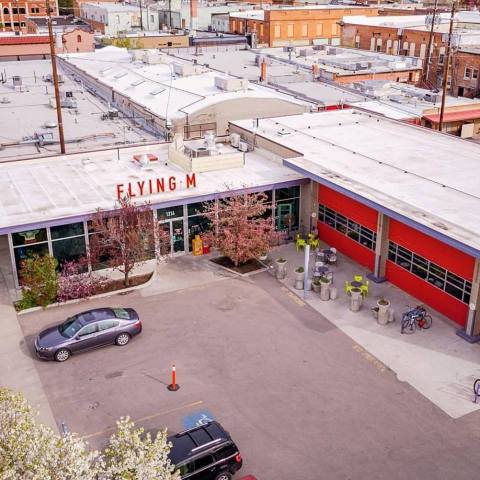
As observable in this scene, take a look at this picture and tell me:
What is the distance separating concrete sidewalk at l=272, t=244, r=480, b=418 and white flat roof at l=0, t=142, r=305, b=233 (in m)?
7.37

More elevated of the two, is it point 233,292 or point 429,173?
point 429,173

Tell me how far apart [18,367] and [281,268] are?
13159 millimetres

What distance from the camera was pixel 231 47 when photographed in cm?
8412

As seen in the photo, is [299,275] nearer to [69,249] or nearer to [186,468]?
[69,249]

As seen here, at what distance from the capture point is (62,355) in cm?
2430

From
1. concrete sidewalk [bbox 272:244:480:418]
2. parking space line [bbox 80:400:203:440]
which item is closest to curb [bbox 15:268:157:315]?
concrete sidewalk [bbox 272:244:480:418]

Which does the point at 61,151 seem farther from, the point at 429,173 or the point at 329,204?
the point at 429,173

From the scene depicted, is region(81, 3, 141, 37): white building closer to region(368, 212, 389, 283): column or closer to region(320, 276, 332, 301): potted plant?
region(368, 212, 389, 283): column

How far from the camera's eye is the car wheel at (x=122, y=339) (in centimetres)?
2536

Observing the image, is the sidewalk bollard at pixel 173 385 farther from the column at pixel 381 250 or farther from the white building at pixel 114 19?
the white building at pixel 114 19

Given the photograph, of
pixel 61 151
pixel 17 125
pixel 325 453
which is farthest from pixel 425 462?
pixel 17 125

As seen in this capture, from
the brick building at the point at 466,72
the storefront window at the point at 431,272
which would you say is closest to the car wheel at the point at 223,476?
the storefront window at the point at 431,272

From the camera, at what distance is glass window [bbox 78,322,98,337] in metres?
24.6

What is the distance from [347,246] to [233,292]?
7.62 m
